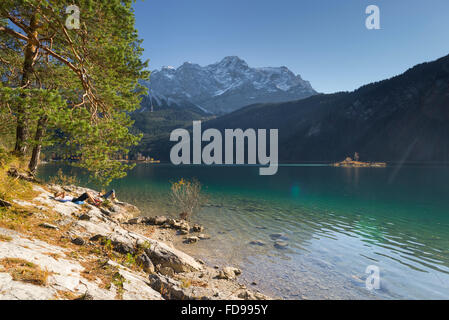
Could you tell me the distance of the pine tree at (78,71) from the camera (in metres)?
10.2

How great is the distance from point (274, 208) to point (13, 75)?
82.5 ft

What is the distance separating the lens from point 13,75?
38.8 feet

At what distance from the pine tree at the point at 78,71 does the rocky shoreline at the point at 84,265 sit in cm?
335

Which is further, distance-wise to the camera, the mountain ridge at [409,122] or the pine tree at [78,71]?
the mountain ridge at [409,122]

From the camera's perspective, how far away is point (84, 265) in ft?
20.9

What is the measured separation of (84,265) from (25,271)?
174 centimetres

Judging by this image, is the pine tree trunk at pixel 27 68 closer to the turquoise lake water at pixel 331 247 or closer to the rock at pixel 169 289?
the rock at pixel 169 289

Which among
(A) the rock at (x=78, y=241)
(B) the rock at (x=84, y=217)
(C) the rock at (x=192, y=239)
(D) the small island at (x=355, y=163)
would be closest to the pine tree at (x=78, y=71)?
(B) the rock at (x=84, y=217)

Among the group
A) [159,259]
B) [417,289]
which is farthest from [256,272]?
[417,289]

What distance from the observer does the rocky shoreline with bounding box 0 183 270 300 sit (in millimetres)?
4734

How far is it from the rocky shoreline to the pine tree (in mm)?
3350

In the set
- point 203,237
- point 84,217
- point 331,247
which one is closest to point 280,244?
point 331,247
